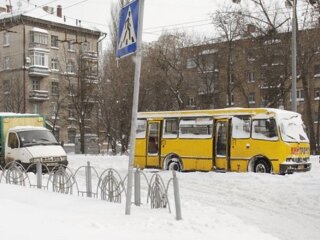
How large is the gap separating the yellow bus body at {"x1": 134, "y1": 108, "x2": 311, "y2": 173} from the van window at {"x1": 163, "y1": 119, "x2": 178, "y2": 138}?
9 centimetres

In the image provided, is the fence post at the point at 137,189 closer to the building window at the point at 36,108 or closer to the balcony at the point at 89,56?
the balcony at the point at 89,56

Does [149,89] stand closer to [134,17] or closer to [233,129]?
[233,129]

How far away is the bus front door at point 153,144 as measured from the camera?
890 inches

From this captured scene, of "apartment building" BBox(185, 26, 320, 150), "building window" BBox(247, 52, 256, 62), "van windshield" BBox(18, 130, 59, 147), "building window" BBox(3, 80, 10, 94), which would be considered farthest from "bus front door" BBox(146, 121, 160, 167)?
"building window" BBox(3, 80, 10, 94)

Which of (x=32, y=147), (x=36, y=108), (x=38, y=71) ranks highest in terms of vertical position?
(x=38, y=71)

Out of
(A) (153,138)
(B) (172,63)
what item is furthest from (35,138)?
(B) (172,63)

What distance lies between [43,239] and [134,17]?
377 cm

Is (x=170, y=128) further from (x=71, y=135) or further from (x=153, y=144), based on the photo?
(x=71, y=135)

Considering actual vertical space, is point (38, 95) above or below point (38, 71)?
below

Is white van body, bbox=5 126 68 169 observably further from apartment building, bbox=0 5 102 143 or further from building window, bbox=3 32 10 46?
building window, bbox=3 32 10 46

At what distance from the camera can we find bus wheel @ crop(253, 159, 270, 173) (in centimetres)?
1914

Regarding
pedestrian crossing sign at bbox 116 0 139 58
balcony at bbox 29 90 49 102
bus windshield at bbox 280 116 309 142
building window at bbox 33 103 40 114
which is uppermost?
balcony at bbox 29 90 49 102

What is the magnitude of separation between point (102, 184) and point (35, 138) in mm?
12680

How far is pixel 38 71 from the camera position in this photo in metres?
65.1
